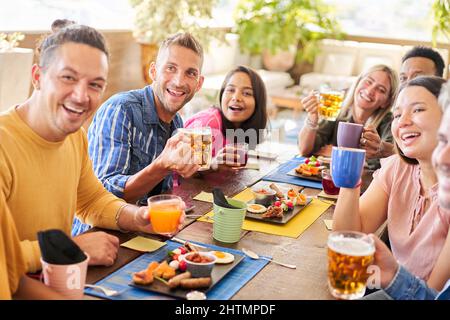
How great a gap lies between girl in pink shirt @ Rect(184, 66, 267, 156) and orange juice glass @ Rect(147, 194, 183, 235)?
1.45 m

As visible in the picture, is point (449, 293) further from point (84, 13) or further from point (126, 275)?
point (84, 13)

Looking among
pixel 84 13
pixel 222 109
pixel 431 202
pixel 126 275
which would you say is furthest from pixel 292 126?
pixel 126 275

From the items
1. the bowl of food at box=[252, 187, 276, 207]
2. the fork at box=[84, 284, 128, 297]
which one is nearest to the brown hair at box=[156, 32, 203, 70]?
the bowl of food at box=[252, 187, 276, 207]

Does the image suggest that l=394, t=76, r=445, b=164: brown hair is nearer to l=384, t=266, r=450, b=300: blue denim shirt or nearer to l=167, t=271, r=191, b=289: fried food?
l=384, t=266, r=450, b=300: blue denim shirt

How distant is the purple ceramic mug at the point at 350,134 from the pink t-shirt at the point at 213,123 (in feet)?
2.41

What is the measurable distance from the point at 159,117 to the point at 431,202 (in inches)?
46.2

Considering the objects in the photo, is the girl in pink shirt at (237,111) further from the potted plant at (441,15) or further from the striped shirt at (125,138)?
the potted plant at (441,15)

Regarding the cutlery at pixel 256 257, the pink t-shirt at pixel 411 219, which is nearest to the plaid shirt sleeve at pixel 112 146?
the cutlery at pixel 256 257

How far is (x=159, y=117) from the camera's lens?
2525mm

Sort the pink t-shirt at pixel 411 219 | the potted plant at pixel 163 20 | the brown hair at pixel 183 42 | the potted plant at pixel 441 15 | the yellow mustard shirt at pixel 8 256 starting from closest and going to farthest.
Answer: the yellow mustard shirt at pixel 8 256 → the pink t-shirt at pixel 411 219 → the brown hair at pixel 183 42 → the potted plant at pixel 441 15 → the potted plant at pixel 163 20

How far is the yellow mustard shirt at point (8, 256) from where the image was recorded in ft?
4.37

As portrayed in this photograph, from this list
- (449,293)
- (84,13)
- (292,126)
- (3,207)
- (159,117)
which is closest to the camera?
(3,207)

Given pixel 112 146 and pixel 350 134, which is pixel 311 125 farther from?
pixel 112 146

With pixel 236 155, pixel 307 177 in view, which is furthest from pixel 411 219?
pixel 236 155
